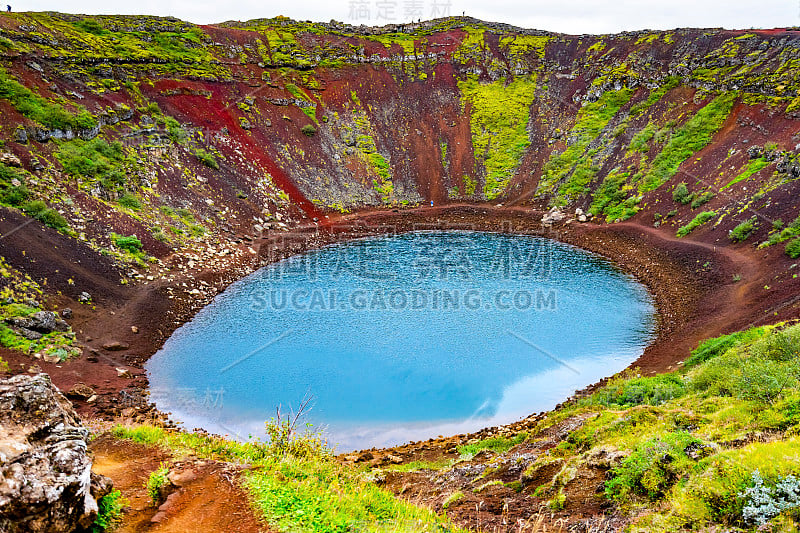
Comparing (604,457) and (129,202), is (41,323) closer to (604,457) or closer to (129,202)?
(129,202)

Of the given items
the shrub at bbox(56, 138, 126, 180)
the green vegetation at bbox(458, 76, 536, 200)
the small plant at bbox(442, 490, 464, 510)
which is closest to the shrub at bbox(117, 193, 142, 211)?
the shrub at bbox(56, 138, 126, 180)

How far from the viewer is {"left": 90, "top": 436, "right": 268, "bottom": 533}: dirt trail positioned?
789 cm

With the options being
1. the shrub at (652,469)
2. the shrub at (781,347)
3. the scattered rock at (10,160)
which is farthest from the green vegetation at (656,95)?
the scattered rock at (10,160)

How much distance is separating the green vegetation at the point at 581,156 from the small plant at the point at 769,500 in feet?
179

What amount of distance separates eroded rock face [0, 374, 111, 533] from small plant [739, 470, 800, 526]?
9.85m

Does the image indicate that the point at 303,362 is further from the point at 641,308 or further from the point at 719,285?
the point at 719,285

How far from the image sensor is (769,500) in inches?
245

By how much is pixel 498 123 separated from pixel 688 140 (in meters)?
28.5

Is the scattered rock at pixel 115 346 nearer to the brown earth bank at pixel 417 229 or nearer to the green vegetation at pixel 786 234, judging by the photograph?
the brown earth bank at pixel 417 229

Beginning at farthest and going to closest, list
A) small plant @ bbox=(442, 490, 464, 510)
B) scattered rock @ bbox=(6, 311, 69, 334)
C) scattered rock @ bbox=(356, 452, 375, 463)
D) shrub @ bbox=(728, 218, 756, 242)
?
shrub @ bbox=(728, 218, 756, 242) < scattered rock @ bbox=(6, 311, 69, 334) < scattered rock @ bbox=(356, 452, 375, 463) < small plant @ bbox=(442, 490, 464, 510)

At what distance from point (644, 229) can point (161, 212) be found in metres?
47.7

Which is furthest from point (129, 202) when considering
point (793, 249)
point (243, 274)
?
point (793, 249)

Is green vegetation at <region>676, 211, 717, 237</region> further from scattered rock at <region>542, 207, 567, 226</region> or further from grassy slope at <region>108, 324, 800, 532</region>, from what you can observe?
grassy slope at <region>108, 324, 800, 532</region>

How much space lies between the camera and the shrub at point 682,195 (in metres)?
45.6
